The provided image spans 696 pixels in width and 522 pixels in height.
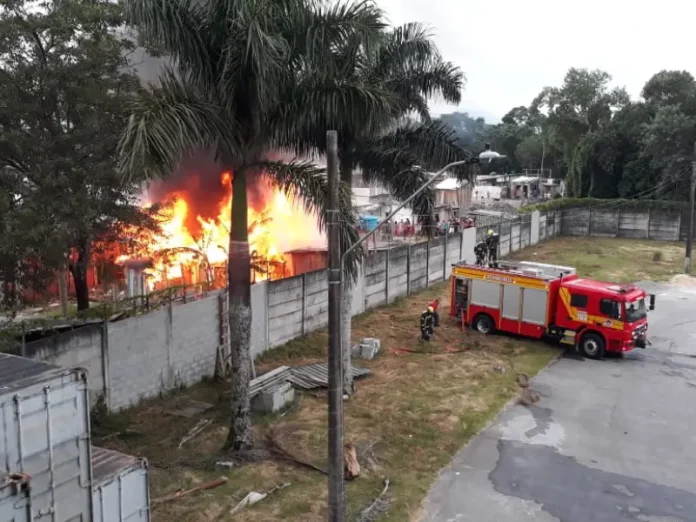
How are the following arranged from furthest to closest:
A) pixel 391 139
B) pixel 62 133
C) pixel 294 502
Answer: pixel 391 139, pixel 62 133, pixel 294 502

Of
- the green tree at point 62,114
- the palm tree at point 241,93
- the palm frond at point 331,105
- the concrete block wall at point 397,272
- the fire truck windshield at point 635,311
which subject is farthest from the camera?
the concrete block wall at point 397,272

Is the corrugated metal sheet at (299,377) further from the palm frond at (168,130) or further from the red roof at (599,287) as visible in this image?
the red roof at (599,287)

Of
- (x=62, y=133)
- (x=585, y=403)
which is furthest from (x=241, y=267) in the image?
(x=585, y=403)

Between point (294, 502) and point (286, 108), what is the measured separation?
7.05 m

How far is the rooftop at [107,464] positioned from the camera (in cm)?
A: 840

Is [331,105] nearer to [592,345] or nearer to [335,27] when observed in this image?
[335,27]

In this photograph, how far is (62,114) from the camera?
13.6 m

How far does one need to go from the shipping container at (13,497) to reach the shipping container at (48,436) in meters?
0.14

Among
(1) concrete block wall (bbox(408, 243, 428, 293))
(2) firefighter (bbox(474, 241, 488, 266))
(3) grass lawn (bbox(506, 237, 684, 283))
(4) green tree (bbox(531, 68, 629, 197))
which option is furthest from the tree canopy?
(1) concrete block wall (bbox(408, 243, 428, 293))

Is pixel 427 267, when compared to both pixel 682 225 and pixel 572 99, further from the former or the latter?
pixel 572 99

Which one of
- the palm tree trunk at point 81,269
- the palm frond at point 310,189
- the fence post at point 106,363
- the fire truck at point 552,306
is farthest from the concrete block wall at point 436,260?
the fence post at point 106,363

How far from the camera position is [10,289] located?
12109 mm

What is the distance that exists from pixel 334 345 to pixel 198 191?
41.1 feet

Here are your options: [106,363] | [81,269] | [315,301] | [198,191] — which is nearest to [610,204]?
[315,301]
